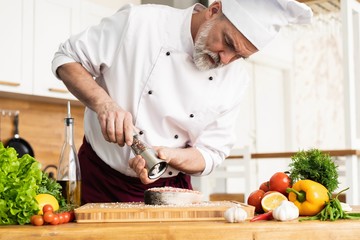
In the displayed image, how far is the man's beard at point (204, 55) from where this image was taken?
1.84 m

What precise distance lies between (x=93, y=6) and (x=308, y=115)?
14.0 feet

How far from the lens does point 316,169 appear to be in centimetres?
164

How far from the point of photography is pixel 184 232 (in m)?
1.32

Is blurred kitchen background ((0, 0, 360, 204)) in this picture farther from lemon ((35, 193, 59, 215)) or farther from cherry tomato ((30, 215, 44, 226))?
cherry tomato ((30, 215, 44, 226))

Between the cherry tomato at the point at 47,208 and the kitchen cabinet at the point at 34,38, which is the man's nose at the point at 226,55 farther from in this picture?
the kitchen cabinet at the point at 34,38

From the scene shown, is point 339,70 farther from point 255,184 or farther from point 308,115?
point 255,184

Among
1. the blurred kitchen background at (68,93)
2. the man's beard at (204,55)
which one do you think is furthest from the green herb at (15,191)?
the blurred kitchen background at (68,93)

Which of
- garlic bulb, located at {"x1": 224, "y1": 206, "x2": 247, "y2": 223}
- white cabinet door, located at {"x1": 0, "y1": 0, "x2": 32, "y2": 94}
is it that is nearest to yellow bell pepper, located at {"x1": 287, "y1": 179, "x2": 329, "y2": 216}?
garlic bulb, located at {"x1": 224, "y1": 206, "x2": 247, "y2": 223}

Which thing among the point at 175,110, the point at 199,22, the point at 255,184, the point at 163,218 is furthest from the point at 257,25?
the point at 255,184

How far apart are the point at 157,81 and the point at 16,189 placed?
Result: 75 centimetres

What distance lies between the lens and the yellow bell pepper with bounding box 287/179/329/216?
1.54m

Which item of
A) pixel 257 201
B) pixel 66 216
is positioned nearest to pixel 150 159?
pixel 66 216

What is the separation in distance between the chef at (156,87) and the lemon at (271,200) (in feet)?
1.14

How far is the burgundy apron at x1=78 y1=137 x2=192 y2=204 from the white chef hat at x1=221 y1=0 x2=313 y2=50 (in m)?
0.55
